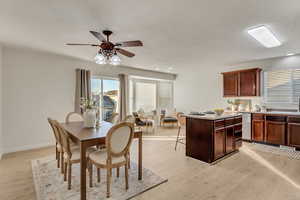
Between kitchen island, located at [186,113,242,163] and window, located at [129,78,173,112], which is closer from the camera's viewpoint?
kitchen island, located at [186,113,242,163]

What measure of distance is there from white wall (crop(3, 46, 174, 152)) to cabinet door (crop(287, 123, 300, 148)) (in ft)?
20.0

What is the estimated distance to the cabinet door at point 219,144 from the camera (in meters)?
3.21

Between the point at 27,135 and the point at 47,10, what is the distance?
3.39m

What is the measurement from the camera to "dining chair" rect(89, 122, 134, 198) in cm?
208

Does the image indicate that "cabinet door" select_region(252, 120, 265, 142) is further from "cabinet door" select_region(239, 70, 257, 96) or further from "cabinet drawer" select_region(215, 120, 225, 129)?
"cabinet drawer" select_region(215, 120, 225, 129)

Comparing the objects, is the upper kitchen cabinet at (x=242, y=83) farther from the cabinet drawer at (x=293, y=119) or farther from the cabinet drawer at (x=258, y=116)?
the cabinet drawer at (x=293, y=119)

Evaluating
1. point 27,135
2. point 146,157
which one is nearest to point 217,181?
point 146,157

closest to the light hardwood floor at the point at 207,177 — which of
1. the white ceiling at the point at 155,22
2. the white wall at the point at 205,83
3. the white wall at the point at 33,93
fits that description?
the white wall at the point at 33,93

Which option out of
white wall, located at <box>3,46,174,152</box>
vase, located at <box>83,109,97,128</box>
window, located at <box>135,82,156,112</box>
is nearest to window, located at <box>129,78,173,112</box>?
window, located at <box>135,82,156,112</box>

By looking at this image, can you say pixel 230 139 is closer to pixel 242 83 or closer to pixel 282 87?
pixel 242 83

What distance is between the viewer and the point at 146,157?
3.54 meters

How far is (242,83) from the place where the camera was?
17.0ft

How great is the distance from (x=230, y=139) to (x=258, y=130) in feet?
5.24

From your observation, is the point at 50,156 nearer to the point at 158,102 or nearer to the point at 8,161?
the point at 8,161
